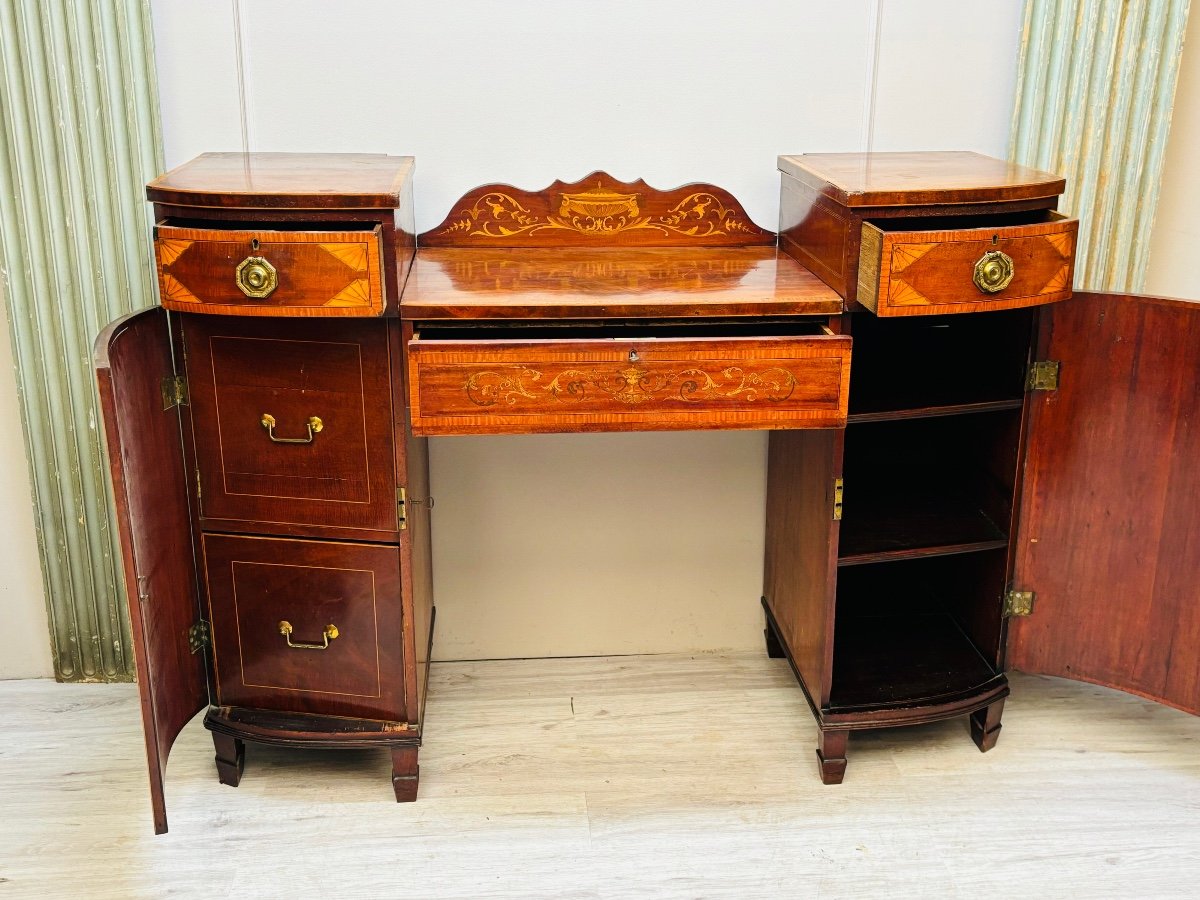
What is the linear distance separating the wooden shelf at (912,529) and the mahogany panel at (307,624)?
Answer: 0.86 metres

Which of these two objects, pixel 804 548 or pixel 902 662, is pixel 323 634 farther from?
pixel 902 662

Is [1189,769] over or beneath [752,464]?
beneath

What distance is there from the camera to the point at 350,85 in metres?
2.27

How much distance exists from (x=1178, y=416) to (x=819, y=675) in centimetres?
79

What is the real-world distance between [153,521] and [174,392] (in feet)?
0.74

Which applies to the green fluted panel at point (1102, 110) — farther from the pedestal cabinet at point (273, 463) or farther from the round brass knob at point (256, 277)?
the round brass knob at point (256, 277)

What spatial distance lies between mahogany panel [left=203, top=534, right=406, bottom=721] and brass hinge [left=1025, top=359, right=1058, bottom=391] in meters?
1.20

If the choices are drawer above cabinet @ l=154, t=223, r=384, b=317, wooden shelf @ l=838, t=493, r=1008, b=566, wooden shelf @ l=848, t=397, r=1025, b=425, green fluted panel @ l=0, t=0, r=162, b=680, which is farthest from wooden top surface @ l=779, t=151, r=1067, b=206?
green fluted panel @ l=0, t=0, r=162, b=680

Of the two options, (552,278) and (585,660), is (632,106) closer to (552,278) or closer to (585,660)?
(552,278)

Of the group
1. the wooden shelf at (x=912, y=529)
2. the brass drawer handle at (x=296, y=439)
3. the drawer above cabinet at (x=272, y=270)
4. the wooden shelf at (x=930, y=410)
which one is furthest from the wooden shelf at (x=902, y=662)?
Result: the drawer above cabinet at (x=272, y=270)

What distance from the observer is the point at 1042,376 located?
2.15 metres

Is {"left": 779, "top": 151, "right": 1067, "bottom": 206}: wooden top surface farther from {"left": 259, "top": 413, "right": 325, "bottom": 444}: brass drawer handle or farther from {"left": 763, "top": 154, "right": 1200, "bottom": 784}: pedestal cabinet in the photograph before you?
{"left": 259, "top": 413, "right": 325, "bottom": 444}: brass drawer handle

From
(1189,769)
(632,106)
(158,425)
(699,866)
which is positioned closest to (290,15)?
(632,106)

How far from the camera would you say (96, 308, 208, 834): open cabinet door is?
1.74 meters
